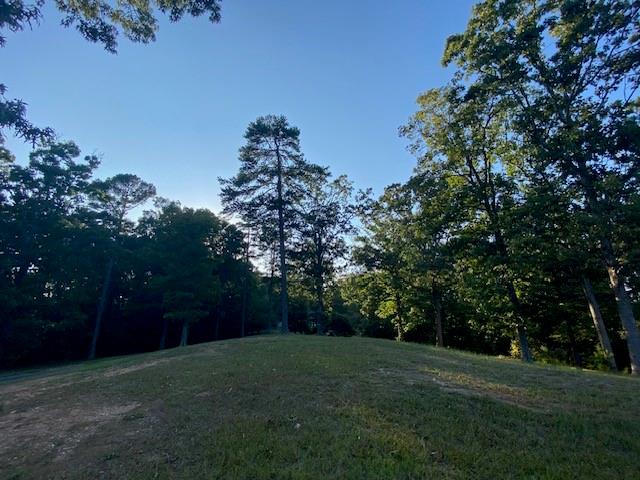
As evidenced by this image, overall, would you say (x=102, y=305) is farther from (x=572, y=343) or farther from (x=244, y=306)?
(x=572, y=343)

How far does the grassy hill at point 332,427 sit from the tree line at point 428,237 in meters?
5.97

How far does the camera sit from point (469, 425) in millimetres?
5156

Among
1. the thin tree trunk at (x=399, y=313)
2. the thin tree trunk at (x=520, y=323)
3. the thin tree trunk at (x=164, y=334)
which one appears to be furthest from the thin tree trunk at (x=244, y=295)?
the thin tree trunk at (x=520, y=323)

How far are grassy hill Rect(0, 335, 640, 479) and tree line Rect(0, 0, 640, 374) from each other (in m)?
5.97

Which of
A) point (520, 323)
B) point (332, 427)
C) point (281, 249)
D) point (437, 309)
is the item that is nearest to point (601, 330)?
point (520, 323)

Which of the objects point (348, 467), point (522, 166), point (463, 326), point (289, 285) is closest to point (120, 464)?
point (348, 467)

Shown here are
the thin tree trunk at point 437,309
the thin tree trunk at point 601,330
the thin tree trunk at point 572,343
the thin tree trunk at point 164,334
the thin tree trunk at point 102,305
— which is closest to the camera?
the thin tree trunk at point 601,330

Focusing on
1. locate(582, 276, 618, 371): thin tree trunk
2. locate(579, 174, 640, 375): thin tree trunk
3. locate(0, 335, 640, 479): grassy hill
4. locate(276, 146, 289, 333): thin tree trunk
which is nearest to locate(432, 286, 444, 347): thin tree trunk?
locate(582, 276, 618, 371): thin tree trunk

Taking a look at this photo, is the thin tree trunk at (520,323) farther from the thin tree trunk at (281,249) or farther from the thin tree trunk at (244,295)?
the thin tree trunk at (244,295)

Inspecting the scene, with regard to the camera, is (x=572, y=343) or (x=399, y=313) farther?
(x=399, y=313)

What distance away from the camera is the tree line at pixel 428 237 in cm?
1334

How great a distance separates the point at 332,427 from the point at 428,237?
1650cm

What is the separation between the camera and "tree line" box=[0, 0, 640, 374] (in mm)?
13336

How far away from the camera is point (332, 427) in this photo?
16.8 feet
